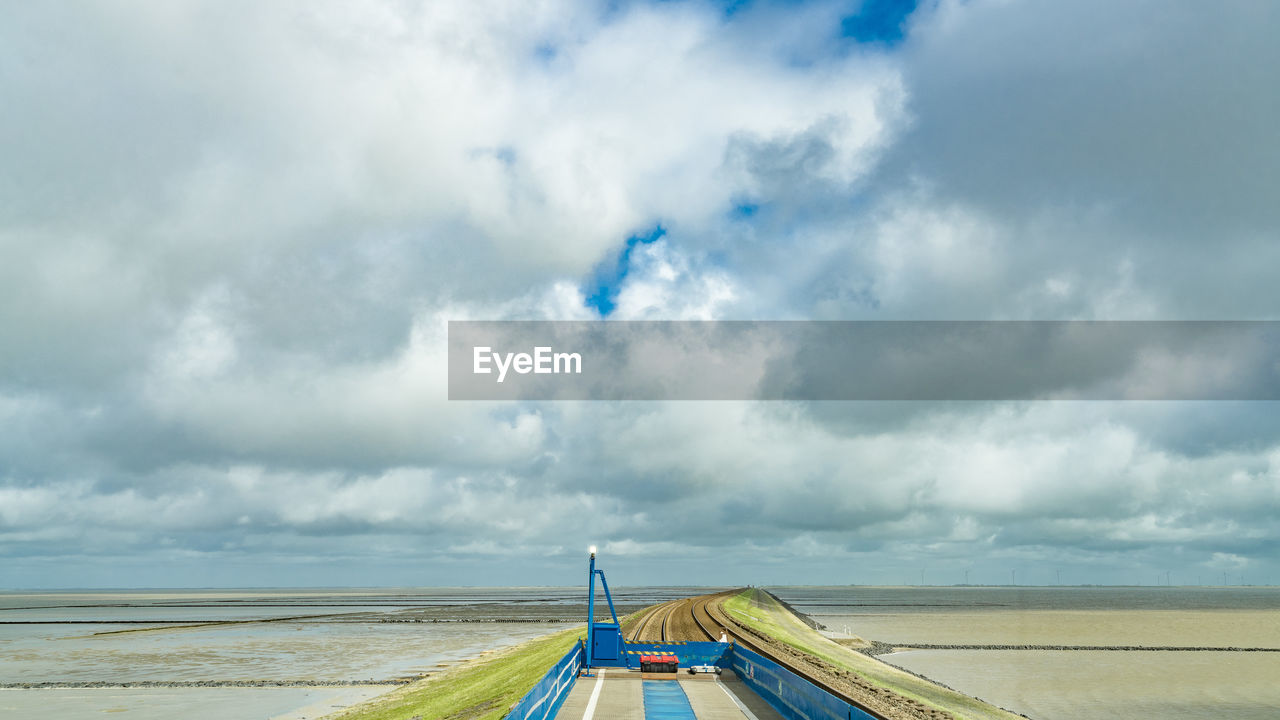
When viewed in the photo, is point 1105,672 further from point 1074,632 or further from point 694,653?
point 1074,632

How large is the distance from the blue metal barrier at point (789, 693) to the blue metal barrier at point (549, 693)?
5.72 metres

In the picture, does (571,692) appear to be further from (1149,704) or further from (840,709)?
(1149,704)

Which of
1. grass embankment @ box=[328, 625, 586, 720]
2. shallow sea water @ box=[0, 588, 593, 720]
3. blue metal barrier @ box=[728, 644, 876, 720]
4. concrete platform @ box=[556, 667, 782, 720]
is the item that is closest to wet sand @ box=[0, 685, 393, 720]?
shallow sea water @ box=[0, 588, 593, 720]

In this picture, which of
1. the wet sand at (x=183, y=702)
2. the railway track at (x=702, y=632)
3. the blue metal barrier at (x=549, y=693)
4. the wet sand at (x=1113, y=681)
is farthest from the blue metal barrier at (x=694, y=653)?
the wet sand at (x=1113, y=681)

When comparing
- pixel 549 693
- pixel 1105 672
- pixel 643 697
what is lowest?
pixel 1105 672

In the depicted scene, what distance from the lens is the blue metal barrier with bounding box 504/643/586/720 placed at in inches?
637

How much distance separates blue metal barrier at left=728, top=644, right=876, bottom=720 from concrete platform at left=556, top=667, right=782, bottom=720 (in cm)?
33

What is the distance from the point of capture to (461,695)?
3872cm

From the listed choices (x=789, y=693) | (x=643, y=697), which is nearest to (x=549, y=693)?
(x=643, y=697)

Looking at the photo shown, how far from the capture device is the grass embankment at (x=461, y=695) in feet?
106

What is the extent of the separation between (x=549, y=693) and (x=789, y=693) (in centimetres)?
596

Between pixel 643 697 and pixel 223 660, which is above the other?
pixel 643 697

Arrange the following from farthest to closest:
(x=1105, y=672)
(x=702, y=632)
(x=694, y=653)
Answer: (x=702, y=632) < (x=1105, y=672) < (x=694, y=653)

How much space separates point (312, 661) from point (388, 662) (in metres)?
5.90
